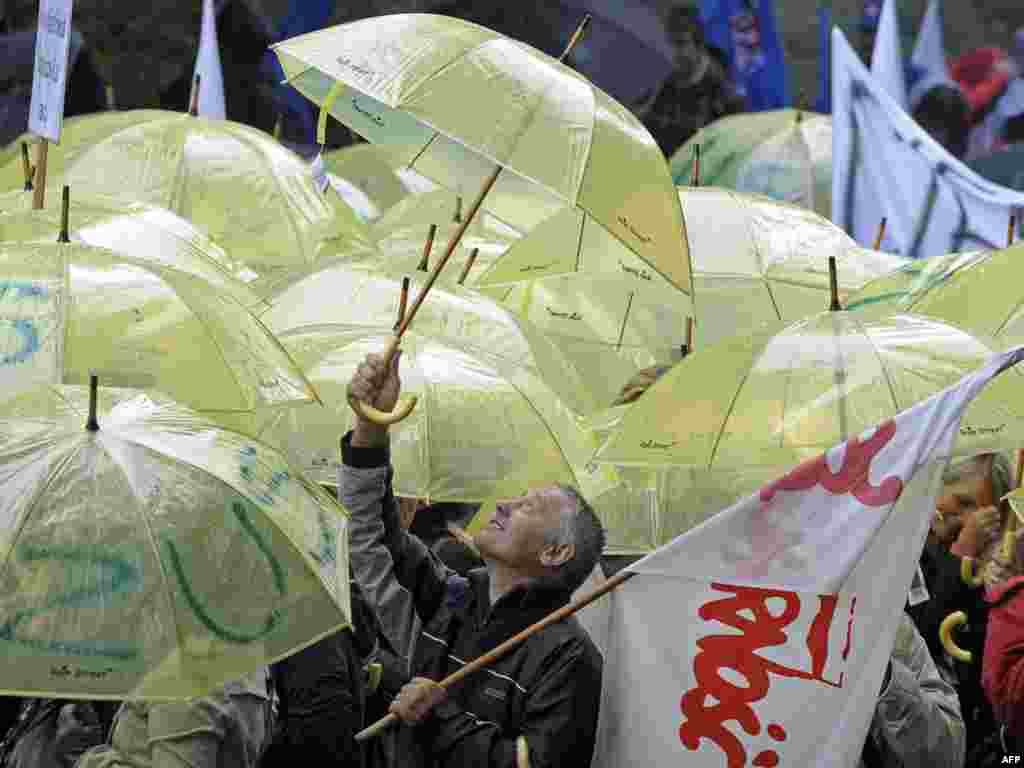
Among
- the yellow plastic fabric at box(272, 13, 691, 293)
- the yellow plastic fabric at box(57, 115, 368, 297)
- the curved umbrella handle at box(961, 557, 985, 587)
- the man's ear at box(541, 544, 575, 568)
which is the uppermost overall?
the yellow plastic fabric at box(272, 13, 691, 293)

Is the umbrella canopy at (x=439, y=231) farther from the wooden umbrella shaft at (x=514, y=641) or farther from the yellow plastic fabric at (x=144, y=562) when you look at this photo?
the yellow plastic fabric at (x=144, y=562)

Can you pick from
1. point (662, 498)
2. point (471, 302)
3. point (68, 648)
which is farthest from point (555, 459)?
point (68, 648)

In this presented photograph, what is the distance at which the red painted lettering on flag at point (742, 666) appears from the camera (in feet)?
13.4

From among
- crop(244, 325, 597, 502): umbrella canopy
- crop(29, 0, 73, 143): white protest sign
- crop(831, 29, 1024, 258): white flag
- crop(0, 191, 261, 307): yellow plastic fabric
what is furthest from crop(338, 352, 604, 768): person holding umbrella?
crop(831, 29, 1024, 258): white flag

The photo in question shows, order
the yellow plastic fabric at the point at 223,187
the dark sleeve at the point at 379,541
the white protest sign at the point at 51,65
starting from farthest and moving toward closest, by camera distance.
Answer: the yellow plastic fabric at the point at 223,187
the white protest sign at the point at 51,65
the dark sleeve at the point at 379,541

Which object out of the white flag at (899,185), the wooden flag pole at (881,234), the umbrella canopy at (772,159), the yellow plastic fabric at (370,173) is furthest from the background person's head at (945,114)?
the wooden flag pole at (881,234)

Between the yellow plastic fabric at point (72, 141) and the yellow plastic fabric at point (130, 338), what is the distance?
261 centimetres

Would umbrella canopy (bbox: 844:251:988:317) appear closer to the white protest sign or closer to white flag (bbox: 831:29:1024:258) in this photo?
white flag (bbox: 831:29:1024:258)

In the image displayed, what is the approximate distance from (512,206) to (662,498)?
10.6 ft

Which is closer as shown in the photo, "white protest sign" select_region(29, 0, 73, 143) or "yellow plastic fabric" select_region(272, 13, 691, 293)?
"yellow plastic fabric" select_region(272, 13, 691, 293)

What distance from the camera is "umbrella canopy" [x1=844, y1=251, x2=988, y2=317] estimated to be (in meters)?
6.29

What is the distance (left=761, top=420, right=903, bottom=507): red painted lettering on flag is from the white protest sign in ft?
7.59

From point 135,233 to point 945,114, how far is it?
1153 cm

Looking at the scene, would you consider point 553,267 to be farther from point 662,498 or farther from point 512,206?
point 512,206
